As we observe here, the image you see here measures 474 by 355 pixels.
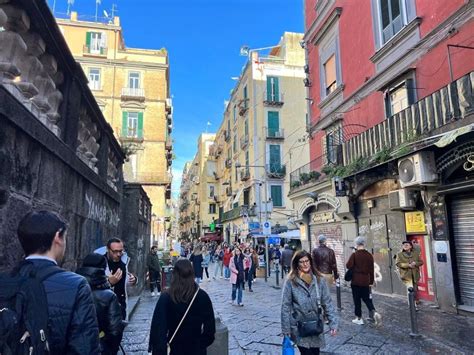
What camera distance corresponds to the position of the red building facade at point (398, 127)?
900cm

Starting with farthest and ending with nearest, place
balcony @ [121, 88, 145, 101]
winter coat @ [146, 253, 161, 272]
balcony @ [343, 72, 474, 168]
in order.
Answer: balcony @ [121, 88, 145, 101]
winter coat @ [146, 253, 161, 272]
balcony @ [343, 72, 474, 168]

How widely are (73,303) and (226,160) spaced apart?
148 ft

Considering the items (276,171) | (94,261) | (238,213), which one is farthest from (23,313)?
(238,213)

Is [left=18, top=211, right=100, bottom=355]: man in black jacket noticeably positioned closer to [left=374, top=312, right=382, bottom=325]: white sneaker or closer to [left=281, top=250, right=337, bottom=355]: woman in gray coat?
[left=281, top=250, right=337, bottom=355]: woman in gray coat

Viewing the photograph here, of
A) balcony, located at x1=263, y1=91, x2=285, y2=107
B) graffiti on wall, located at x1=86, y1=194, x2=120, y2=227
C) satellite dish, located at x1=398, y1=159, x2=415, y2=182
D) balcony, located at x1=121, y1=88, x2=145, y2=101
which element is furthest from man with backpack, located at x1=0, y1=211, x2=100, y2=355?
balcony, located at x1=263, y1=91, x2=285, y2=107

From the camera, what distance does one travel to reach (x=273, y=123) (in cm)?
3494

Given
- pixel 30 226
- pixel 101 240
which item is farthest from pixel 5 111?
pixel 101 240

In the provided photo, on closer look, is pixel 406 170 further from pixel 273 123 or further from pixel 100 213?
pixel 273 123

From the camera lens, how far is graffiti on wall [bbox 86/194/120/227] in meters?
4.92

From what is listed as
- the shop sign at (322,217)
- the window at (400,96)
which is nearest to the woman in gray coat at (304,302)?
the window at (400,96)

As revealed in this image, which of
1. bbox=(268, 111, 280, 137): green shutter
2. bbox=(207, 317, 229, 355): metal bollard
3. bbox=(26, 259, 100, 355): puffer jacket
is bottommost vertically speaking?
bbox=(207, 317, 229, 355): metal bollard

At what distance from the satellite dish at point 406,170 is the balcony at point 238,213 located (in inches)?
970

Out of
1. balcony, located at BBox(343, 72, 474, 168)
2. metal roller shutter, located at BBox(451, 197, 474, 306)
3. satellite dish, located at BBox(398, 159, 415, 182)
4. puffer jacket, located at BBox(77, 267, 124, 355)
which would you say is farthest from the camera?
satellite dish, located at BBox(398, 159, 415, 182)

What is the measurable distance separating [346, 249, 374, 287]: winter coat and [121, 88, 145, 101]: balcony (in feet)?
96.7
